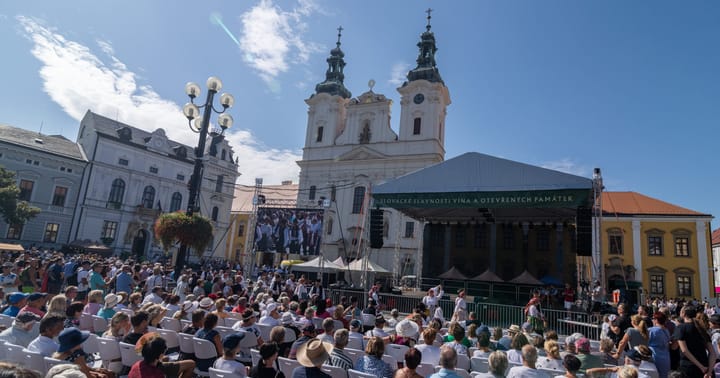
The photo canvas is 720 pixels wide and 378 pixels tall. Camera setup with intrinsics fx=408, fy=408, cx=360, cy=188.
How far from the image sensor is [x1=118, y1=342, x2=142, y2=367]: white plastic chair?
4824 millimetres

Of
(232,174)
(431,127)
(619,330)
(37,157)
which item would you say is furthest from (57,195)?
(619,330)

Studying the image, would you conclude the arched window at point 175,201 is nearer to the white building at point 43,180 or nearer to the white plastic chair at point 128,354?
the white building at point 43,180

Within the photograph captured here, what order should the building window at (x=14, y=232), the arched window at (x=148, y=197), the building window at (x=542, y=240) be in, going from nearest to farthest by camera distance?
1. the building window at (x=542, y=240)
2. the building window at (x=14, y=232)
3. the arched window at (x=148, y=197)

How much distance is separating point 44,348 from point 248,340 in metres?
2.60

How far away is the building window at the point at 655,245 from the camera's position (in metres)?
31.7

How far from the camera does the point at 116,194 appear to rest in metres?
36.7

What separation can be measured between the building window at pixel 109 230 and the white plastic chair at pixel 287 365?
37.6 meters

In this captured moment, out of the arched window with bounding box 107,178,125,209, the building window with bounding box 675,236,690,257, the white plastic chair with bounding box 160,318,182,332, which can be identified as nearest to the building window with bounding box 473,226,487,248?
the building window with bounding box 675,236,690,257

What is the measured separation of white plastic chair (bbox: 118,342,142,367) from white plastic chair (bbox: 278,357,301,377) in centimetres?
175

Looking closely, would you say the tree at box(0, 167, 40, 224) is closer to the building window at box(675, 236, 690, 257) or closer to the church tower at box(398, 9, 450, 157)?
the church tower at box(398, 9, 450, 157)

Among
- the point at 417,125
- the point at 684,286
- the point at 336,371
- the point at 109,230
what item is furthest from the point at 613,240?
the point at 109,230

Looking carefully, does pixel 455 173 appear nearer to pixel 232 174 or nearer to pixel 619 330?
pixel 619 330

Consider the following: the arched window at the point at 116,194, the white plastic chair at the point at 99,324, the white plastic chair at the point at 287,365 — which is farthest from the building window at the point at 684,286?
the arched window at the point at 116,194

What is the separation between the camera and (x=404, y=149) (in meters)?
36.7
